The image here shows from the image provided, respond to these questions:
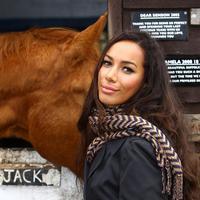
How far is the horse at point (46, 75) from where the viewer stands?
3012 millimetres

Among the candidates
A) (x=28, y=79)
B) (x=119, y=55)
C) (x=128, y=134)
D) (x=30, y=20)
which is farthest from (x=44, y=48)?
(x=128, y=134)

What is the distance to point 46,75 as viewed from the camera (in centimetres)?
302

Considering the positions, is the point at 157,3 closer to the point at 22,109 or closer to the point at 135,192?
the point at 22,109

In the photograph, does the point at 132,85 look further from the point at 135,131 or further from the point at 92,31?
the point at 92,31

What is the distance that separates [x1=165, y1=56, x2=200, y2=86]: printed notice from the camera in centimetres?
361

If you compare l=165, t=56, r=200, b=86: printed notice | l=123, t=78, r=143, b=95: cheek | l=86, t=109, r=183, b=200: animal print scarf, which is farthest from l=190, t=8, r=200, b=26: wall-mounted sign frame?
l=86, t=109, r=183, b=200: animal print scarf

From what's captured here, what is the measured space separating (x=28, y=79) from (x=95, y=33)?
18.7 inches

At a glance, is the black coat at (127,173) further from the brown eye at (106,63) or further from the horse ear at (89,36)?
the horse ear at (89,36)

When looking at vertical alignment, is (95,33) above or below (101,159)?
above

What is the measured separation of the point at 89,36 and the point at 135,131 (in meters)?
1.30

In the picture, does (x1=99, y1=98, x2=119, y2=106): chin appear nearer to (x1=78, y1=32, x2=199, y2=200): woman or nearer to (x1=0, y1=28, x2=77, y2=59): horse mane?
(x1=78, y1=32, x2=199, y2=200): woman

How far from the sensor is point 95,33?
9.66 feet

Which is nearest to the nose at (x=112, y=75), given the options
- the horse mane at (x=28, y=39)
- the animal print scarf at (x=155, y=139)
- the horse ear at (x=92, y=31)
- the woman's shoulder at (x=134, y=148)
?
the animal print scarf at (x=155, y=139)

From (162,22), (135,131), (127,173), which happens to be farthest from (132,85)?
(162,22)
